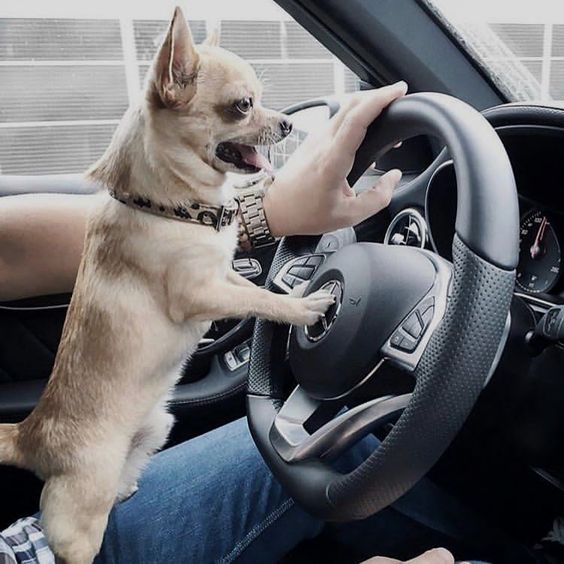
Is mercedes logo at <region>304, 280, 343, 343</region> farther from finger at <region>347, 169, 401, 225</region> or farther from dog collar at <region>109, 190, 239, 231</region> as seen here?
dog collar at <region>109, 190, 239, 231</region>

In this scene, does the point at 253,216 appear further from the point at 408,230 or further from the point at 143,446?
the point at 143,446

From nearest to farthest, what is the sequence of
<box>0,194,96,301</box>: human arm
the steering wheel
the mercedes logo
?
the steering wheel
the mercedes logo
<box>0,194,96,301</box>: human arm

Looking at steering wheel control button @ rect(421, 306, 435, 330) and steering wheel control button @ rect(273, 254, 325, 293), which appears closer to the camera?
steering wheel control button @ rect(421, 306, 435, 330)

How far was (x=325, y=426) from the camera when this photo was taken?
2.66 feet

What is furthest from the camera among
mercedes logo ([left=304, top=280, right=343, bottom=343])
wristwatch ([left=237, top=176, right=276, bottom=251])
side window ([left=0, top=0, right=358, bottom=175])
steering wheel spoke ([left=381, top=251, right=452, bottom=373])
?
side window ([left=0, top=0, right=358, bottom=175])

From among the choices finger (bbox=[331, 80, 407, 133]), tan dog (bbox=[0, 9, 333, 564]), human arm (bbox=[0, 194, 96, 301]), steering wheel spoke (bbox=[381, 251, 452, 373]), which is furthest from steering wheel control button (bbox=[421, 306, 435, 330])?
human arm (bbox=[0, 194, 96, 301])

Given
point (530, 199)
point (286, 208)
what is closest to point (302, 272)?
point (286, 208)

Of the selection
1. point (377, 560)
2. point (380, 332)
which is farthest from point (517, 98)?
point (377, 560)

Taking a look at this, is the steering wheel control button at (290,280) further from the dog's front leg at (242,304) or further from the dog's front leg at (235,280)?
the dog's front leg at (235,280)

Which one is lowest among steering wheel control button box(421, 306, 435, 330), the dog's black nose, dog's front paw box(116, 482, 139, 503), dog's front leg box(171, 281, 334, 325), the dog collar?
dog's front paw box(116, 482, 139, 503)

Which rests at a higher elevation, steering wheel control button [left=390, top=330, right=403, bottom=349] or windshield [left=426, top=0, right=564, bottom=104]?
windshield [left=426, top=0, right=564, bottom=104]

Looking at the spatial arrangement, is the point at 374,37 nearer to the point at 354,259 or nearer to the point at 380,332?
the point at 354,259

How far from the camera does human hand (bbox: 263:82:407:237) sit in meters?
0.90

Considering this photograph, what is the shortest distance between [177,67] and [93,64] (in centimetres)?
67
